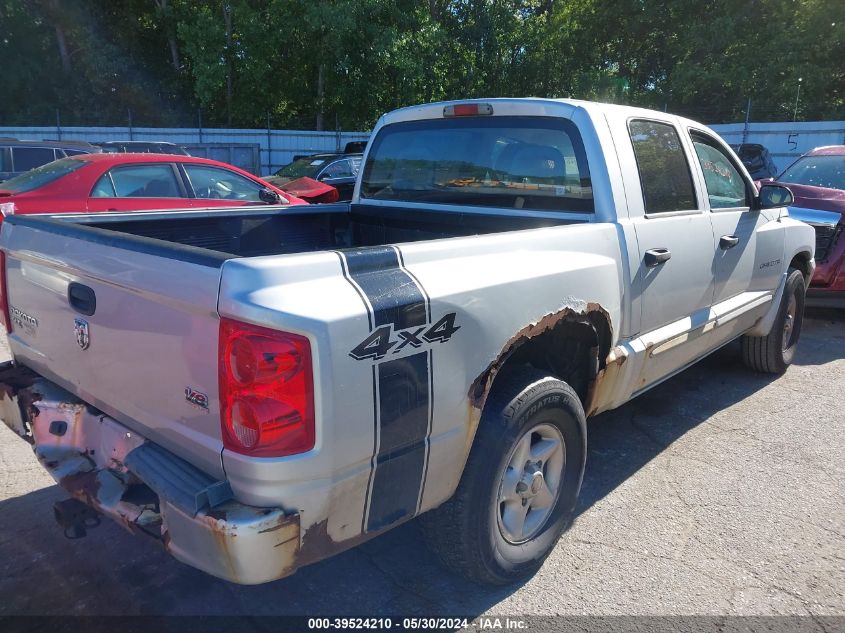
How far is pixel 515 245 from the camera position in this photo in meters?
2.62

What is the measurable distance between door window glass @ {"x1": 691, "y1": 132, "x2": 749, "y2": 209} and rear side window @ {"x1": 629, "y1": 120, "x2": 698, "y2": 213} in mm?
270

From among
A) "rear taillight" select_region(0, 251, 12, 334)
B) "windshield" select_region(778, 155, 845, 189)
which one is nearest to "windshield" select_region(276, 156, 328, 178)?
"windshield" select_region(778, 155, 845, 189)

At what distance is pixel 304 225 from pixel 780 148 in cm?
1928

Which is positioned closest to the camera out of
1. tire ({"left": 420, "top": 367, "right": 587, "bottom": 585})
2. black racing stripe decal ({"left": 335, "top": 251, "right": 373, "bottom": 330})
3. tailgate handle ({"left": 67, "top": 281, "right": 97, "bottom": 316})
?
black racing stripe decal ({"left": 335, "top": 251, "right": 373, "bottom": 330})

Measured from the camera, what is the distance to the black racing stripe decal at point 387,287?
6.54 feet

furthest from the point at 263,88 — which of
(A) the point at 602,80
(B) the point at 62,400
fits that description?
(B) the point at 62,400

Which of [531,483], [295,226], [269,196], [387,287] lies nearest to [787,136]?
[269,196]

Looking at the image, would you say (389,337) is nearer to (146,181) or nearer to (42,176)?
(146,181)

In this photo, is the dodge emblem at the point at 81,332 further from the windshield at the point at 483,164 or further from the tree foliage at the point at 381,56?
the tree foliage at the point at 381,56

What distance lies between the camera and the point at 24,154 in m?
10.6

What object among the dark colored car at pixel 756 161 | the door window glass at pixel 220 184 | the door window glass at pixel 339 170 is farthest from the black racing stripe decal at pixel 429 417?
the dark colored car at pixel 756 161

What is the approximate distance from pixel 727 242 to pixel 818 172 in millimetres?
4799

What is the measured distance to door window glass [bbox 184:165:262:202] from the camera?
8.01 m

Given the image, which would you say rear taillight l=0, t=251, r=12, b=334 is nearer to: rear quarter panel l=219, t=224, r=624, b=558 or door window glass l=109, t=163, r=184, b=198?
rear quarter panel l=219, t=224, r=624, b=558
